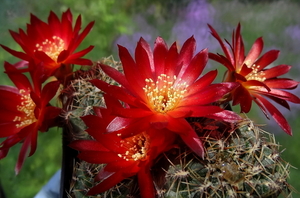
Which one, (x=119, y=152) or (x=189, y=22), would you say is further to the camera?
(x=189, y=22)

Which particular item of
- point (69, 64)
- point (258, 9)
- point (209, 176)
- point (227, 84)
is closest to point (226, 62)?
point (227, 84)

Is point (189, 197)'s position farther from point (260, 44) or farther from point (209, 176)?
point (260, 44)

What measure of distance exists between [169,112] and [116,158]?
104 mm

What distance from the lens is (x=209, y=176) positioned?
0.45m

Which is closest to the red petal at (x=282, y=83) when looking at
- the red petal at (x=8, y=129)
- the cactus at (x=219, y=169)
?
the cactus at (x=219, y=169)

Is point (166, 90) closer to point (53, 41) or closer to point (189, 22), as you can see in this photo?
point (53, 41)

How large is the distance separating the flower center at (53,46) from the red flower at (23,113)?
0.07 metres

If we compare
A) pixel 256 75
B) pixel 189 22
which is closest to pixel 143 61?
pixel 256 75

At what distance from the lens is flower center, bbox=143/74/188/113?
0.46 meters

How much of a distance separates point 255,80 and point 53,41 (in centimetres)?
42

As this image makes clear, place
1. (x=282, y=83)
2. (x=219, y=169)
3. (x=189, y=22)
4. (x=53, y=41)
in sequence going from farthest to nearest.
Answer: (x=189, y=22), (x=53, y=41), (x=282, y=83), (x=219, y=169)

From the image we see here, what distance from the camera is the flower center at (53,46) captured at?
65cm

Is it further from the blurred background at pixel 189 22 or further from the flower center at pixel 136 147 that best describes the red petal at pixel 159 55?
the blurred background at pixel 189 22

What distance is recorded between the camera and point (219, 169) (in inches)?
17.7
